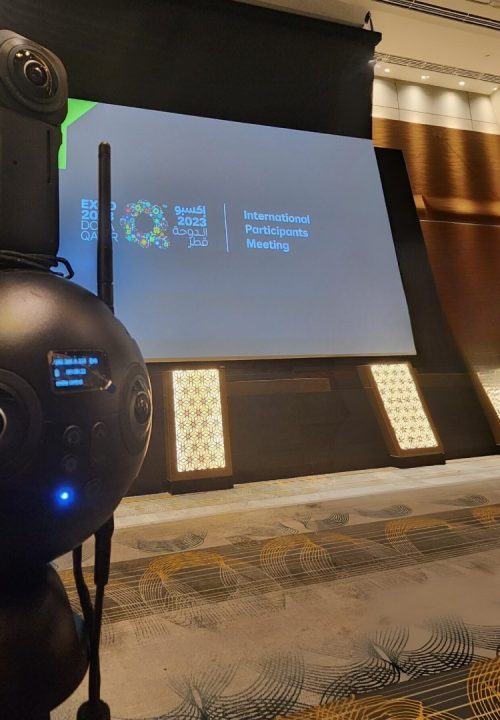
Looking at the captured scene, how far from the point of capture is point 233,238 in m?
2.50

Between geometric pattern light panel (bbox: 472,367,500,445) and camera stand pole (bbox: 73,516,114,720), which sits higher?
geometric pattern light panel (bbox: 472,367,500,445)

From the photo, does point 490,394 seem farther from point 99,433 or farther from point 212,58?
point 212,58

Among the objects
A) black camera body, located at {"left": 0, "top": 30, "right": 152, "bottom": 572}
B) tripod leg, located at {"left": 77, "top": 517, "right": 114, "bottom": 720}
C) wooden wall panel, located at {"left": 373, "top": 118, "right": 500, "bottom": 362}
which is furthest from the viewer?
wooden wall panel, located at {"left": 373, "top": 118, "right": 500, "bottom": 362}

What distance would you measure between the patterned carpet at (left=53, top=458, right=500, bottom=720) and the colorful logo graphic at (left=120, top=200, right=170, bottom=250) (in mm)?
1537

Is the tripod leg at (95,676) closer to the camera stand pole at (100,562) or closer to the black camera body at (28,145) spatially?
the camera stand pole at (100,562)

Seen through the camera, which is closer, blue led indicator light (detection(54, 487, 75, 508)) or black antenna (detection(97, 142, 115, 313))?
blue led indicator light (detection(54, 487, 75, 508))

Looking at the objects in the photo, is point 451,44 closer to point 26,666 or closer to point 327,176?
point 327,176

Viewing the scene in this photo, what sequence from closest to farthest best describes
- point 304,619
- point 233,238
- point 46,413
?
point 46,413 < point 304,619 < point 233,238

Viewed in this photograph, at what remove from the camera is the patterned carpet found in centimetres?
61

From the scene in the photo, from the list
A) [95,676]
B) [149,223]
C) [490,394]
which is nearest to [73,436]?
[95,676]

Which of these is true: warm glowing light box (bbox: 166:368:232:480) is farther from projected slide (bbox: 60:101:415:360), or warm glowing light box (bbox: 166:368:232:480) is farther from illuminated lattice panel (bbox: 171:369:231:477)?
projected slide (bbox: 60:101:415:360)

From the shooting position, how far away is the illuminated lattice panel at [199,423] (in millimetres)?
1882

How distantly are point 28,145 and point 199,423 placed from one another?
1538 mm

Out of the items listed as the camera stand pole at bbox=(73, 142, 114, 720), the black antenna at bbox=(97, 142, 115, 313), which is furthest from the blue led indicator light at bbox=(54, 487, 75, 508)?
the black antenna at bbox=(97, 142, 115, 313)
